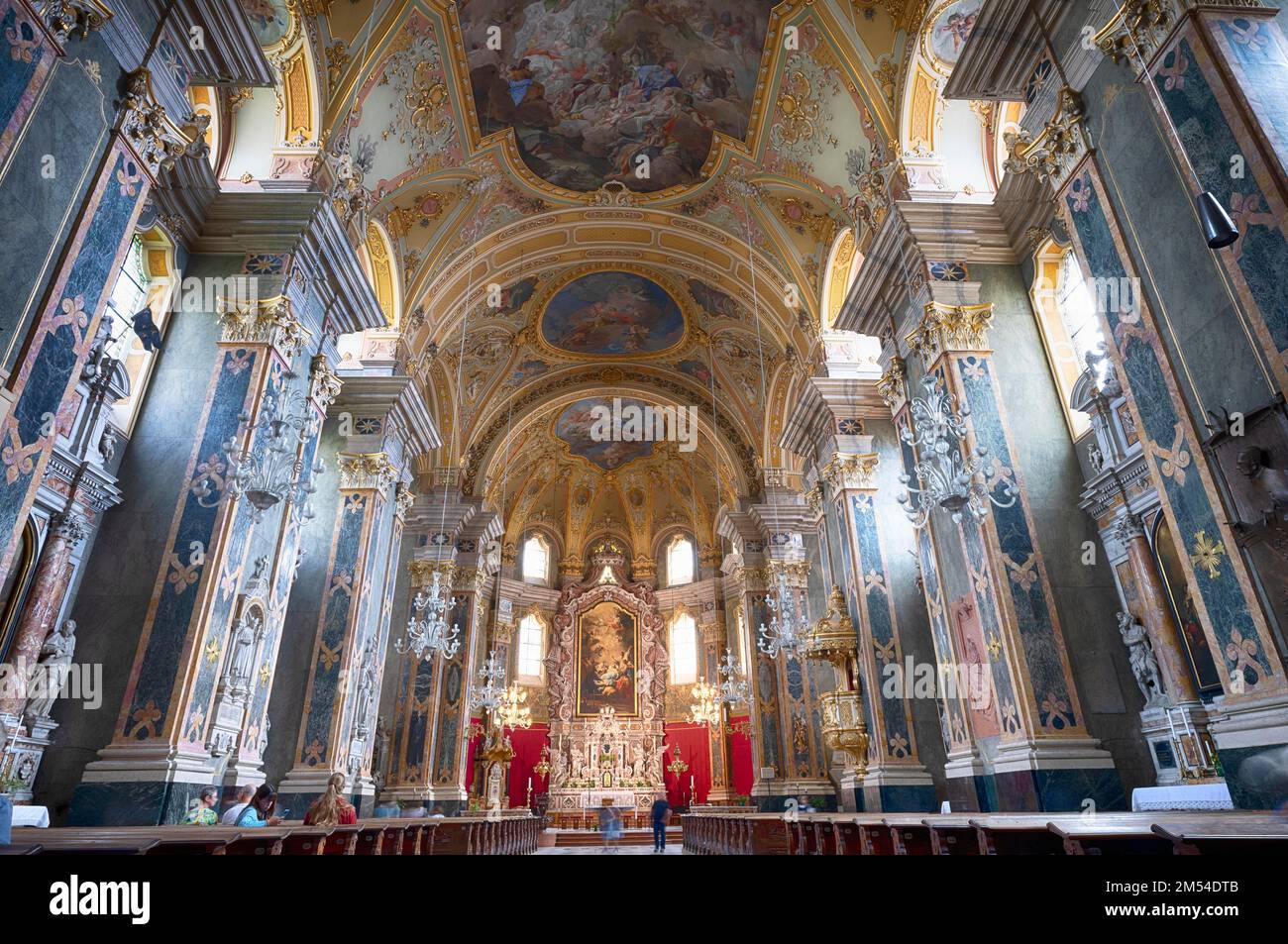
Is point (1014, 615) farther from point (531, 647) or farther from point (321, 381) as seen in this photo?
point (531, 647)

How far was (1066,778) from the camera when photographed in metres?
6.44

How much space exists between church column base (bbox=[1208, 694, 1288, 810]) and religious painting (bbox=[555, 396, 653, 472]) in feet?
57.3

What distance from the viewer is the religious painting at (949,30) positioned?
29.2ft

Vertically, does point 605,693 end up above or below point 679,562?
below

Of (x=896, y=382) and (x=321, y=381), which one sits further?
(x=896, y=382)

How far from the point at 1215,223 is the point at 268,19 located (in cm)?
996

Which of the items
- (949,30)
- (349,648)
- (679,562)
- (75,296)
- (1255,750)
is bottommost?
(1255,750)

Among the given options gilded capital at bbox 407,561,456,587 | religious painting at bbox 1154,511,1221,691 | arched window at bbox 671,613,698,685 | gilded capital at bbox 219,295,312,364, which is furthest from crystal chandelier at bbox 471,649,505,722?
religious painting at bbox 1154,511,1221,691

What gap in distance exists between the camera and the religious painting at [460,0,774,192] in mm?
11031

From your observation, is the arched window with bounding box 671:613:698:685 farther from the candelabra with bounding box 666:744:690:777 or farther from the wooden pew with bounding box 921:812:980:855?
the wooden pew with bounding box 921:812:980:855

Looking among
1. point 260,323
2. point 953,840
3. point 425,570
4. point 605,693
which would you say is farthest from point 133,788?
point 605,693

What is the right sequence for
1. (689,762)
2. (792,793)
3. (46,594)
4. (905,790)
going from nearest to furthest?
1. (46,594)
2. (905,790)
3. (792,793)
4. (689,762)

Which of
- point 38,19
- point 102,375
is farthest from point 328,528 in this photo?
point 38,19

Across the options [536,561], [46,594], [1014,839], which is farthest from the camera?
[536,561]
